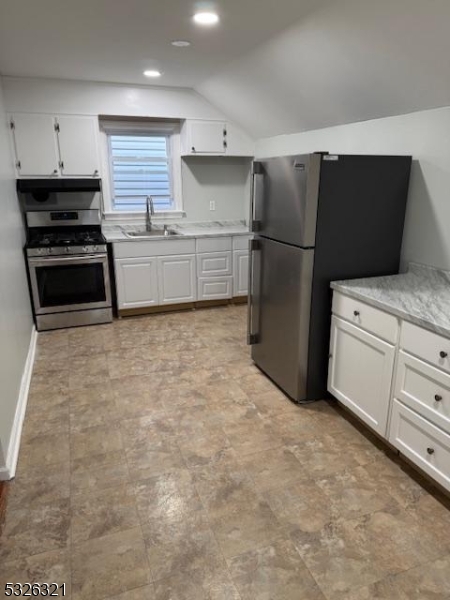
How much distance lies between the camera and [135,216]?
4762 millimetres

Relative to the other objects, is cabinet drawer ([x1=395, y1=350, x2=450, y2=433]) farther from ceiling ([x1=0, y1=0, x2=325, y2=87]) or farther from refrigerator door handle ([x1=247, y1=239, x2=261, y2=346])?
ceiling ([x1=0, y1=0, x2=325, y2=87])

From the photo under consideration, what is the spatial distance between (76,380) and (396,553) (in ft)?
7.69

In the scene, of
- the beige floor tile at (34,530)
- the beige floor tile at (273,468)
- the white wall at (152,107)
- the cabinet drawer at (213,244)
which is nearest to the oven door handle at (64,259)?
the white wall at (152,107)

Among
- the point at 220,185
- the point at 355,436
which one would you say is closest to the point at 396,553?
the point at 355,436

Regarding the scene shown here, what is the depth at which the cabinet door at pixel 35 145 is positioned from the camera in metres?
3.94

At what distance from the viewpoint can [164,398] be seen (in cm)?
289

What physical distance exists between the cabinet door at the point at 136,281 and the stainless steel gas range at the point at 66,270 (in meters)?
0.13

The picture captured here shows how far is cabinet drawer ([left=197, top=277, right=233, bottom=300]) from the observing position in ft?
15.3

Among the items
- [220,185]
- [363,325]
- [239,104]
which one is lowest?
[363,325]

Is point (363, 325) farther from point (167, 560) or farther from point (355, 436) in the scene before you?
point (167, 560)

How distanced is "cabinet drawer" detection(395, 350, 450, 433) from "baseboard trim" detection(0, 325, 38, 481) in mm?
1993

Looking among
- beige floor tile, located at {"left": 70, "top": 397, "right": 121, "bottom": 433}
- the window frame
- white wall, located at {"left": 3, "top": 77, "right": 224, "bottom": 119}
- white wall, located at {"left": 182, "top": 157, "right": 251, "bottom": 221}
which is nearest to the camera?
beige floor tile, located at {"left": 70, "top": 397, "right": 121, "bottom": 433}

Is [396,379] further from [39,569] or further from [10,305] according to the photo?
[10,305]

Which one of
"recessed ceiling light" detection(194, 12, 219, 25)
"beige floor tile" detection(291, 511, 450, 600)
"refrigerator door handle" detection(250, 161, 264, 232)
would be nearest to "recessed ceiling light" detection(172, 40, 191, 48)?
"recessed ceiling light" detection(194, 12, 219, 25)
